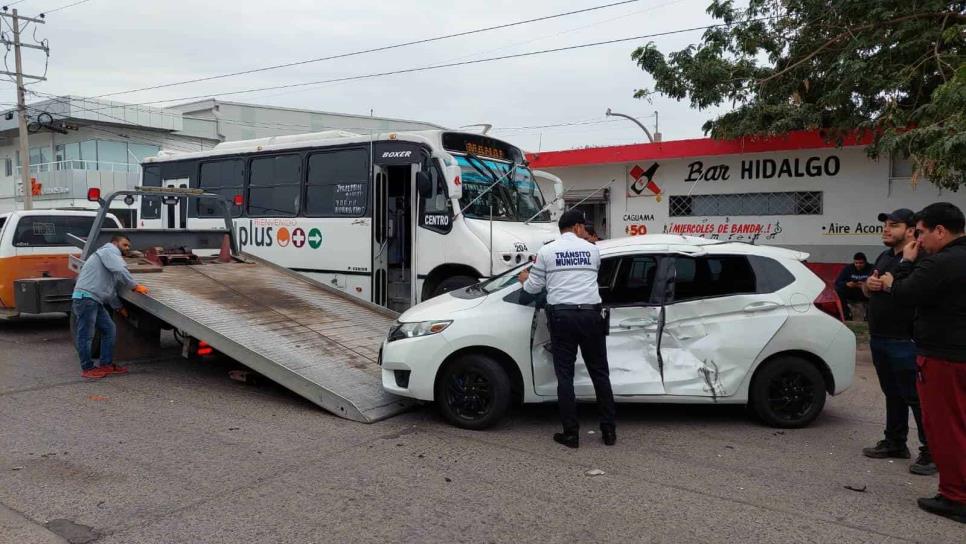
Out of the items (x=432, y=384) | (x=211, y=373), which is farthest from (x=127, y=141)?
(x=432, y=384)

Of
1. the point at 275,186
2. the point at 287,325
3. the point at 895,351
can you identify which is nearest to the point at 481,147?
the point at 275,186

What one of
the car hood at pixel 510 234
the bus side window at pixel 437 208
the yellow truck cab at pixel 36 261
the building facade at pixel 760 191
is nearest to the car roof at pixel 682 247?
the car hood at pixel 510 234

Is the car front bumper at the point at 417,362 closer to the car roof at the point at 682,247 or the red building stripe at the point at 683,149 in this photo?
the car roof at the point at 682,247

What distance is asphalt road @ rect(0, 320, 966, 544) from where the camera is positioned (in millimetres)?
3986

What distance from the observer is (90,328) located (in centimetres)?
753

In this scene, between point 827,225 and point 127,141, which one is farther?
point 127,141

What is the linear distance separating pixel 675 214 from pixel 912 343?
9217 mm

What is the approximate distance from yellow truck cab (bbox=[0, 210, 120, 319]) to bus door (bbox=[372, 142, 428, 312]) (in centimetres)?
404

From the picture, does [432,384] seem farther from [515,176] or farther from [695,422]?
[515,176]

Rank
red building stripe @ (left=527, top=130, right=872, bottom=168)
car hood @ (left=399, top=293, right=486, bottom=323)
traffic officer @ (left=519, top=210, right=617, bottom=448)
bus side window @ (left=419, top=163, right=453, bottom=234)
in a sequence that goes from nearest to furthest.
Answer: traffic officer @ (left=519, top=210, right=617, bottom=448)
car hood @ (left=399, top=293, right=486, bottom=323)
bus side window @ (left=419, top=163, right=453, bottom=234)
red building stripe @ (left=527, top=130, right=872, bottom=168)

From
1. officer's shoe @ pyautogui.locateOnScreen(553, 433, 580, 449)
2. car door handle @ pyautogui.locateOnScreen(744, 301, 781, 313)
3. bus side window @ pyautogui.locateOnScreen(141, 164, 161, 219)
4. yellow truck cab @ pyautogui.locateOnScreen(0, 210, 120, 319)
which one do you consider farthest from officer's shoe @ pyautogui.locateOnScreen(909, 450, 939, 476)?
bus side window @ pyautogui.locateOnScreen(141, 164, 161, 219)

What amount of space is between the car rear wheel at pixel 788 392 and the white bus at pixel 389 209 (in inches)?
161

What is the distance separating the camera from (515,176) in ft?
35.3

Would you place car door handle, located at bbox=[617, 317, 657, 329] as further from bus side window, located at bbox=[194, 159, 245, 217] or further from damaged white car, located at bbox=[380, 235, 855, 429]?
bus side window, located at bbox=[194, 159, 245, 217]
